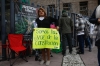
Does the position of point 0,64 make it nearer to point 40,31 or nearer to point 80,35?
point 40,31

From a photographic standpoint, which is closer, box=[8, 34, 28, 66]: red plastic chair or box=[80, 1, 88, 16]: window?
box=[8, 34, 28, 66]: red plastic chair

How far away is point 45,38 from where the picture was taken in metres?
6.77

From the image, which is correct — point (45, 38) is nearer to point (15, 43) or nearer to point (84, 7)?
point (15, 43)

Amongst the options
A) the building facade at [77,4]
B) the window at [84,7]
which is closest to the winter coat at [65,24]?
the building facade at [77,4]

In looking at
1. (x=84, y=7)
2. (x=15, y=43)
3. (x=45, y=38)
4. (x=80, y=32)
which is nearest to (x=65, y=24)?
(x=80, y=32)

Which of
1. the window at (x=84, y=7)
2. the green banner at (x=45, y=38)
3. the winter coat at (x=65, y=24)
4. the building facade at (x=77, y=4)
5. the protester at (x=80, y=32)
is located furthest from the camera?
the window at (x=84, y=7)

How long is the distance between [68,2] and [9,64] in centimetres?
2083

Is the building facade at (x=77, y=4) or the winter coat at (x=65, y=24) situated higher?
the building facade at (x=77, y=4)

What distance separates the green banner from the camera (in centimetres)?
665

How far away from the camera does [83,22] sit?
9078 mm

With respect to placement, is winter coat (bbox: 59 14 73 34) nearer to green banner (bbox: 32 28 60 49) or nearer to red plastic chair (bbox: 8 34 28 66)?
green banner (bbox: 32 28 60 49)

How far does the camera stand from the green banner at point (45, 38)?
6.65m

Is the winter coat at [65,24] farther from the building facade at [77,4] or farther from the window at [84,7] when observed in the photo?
the window at [84,7]

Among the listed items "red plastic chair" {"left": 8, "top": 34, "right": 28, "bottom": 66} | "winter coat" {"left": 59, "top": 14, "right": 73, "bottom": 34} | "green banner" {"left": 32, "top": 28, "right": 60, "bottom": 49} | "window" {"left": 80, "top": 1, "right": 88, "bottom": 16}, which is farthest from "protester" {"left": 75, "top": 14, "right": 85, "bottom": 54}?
"window" {"left": 80, "top": 1, "right": 88, "bottom": 16}
